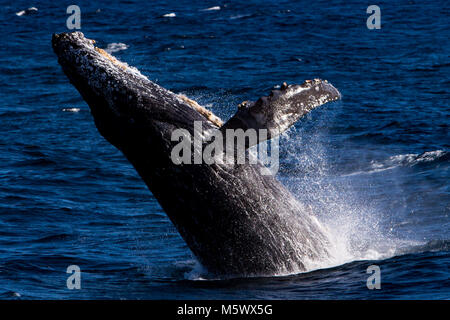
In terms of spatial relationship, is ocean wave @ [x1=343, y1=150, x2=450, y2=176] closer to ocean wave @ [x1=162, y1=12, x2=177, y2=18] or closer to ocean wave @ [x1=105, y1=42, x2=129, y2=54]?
ocean wave @ [x1=105, y1=42, x2=129, y2=54]

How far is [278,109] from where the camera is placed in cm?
1255

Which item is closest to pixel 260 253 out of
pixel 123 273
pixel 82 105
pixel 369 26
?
pixel 123 273

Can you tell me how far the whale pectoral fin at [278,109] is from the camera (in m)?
12.4

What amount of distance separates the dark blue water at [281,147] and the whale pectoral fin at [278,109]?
2540mm

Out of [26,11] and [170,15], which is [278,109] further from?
[26,11]

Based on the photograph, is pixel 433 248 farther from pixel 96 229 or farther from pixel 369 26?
pixel 369 26

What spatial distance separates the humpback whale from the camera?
12680 millimetres

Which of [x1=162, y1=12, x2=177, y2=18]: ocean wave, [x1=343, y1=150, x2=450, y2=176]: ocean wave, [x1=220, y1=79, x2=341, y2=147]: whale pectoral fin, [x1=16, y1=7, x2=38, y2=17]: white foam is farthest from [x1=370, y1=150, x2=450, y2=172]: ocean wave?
[x1=16, y1=7, x2=38, y2=17]: white foam

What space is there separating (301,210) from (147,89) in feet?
11.5

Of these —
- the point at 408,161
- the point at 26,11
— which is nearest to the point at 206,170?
the point at 408,161

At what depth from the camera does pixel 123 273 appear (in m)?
14.2

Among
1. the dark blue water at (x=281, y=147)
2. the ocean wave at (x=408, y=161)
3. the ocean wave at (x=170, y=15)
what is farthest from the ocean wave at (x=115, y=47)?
the ocean wave at (x=408, y=161)

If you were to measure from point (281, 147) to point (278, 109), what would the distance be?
39.9ft
